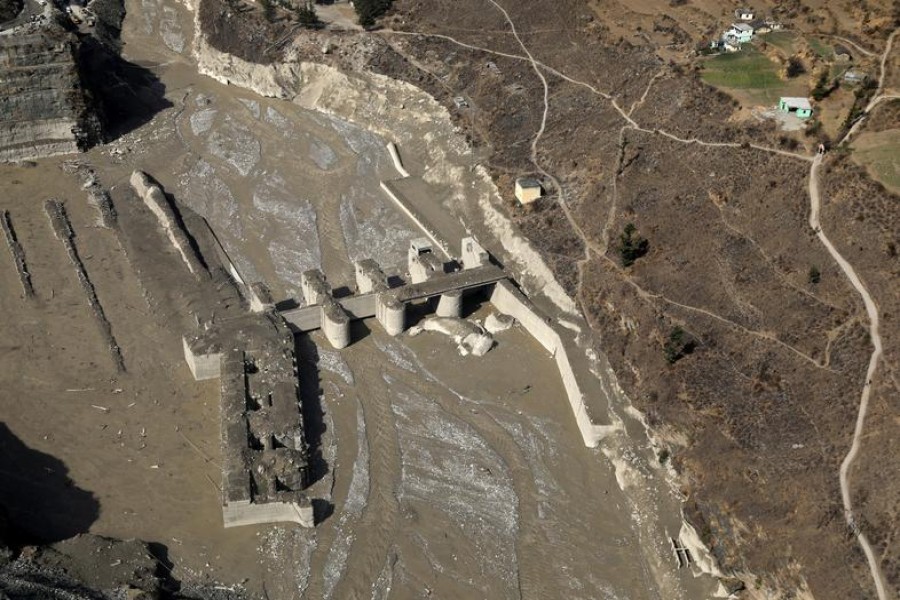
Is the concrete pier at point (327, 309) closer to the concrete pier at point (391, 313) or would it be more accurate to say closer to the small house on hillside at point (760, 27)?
the concrete pier at point (391, 313)

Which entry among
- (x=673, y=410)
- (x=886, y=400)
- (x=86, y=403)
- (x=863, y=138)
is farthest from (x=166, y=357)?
(x=863, y=138)

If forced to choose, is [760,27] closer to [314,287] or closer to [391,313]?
[391,313]

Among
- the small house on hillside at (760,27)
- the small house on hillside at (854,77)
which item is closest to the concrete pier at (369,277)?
the small house on hillside at (854,77)

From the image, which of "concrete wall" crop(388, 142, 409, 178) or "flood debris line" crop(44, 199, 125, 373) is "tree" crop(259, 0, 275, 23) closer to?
"concrete wall" crop(388, 142, 409, 178)

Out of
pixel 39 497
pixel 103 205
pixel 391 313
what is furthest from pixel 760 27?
pixel 39 497

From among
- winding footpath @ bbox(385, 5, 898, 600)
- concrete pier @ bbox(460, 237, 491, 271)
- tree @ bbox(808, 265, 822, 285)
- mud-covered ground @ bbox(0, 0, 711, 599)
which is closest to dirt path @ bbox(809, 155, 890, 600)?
winding footpath @ bbox(385, 5, 898, 600)
